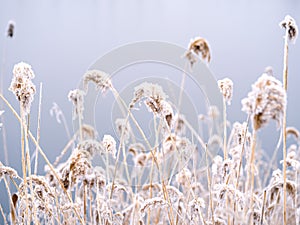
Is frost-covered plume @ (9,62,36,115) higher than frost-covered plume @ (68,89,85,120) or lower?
lower

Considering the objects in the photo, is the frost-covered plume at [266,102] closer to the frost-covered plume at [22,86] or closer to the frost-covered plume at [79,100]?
the frost-covered plume at [22,86]


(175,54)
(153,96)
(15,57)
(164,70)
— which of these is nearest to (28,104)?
(153,96)

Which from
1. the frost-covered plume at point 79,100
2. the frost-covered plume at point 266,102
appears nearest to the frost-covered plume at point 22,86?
the frost-covered plume at point 79,100

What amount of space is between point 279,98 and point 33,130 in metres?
2.62

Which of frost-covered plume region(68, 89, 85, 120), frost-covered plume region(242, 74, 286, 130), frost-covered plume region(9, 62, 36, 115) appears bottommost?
frost-covered plume region(242, 74, 286, 130)

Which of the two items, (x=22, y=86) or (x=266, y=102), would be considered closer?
(x=266, y=102)

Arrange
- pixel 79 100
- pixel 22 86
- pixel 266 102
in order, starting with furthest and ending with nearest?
pixel 79 100, pixel 22 86, pixel 266 102

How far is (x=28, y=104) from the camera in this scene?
580 millimetres

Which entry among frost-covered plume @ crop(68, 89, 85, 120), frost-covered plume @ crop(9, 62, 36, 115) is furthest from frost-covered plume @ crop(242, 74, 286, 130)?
frost-covered plume @ crop(68, 89, 85, 120)

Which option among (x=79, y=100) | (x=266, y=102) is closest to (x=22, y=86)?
(x=79, y=100)

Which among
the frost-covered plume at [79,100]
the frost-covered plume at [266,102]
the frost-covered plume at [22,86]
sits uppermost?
the frost-covered plume at [79,100]

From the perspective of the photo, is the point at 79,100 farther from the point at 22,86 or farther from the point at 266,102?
the point at 266,102

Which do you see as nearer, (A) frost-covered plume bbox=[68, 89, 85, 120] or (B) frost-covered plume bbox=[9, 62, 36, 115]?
(B) frost-covered plume bbox=[9, 62, 36, 115]

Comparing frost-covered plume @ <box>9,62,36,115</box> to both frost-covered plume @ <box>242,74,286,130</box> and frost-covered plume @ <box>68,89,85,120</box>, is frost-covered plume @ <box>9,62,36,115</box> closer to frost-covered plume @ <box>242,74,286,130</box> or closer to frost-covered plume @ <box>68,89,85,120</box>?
frost-covered plume @ <box>68,89,85,120</box>
